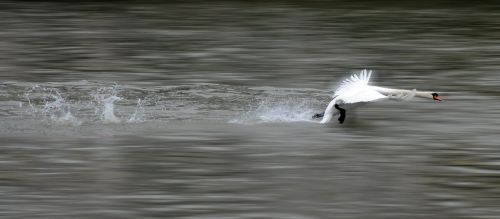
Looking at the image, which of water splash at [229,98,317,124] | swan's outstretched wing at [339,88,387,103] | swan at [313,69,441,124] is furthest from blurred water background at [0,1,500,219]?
swan's outstretched wing at [339,88,387,103]

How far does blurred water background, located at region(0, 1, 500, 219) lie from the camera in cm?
764

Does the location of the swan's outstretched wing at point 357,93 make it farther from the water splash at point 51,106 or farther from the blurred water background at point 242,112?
the water splash at point 51,106

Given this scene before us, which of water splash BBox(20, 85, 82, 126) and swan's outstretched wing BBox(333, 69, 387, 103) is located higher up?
water splash BBox(20, 85, 82, 126)

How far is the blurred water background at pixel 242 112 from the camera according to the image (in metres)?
7.64

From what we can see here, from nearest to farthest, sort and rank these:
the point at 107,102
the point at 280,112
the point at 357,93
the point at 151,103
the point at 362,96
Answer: the point at 362,96, the point at 357,93, the point at 280,112, the point at 107,102, the point at 151,103

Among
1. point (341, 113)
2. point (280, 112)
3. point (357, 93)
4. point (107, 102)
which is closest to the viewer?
point (357, 93)

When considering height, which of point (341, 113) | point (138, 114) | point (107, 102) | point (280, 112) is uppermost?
point (107, 102)

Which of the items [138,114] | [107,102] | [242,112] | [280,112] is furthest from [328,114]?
[107,102]

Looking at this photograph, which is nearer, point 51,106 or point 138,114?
point 138,114

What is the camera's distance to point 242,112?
1012 centimetres

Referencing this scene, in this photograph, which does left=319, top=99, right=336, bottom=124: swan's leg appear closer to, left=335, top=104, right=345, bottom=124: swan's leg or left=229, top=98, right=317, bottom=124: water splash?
left=335, top=104, right=345, bottom=124: swan's leg

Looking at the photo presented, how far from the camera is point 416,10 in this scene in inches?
619

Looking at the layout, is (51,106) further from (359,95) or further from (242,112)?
(359,95)

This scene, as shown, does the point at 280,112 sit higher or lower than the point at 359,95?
higher
